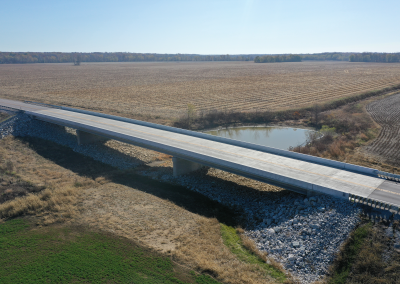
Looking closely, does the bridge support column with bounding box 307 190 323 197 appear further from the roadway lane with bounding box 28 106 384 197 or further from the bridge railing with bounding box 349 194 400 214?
the bridge railing with bounding box 349 194 400 214

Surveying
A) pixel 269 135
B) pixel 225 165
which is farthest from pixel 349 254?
pixel 269 135

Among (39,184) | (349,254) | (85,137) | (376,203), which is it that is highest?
(376,203)

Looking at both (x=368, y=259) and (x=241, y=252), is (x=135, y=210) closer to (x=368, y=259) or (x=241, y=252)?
(x=241, y=252)

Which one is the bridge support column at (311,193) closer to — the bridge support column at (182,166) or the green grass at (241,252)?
the green grass at (241,252)

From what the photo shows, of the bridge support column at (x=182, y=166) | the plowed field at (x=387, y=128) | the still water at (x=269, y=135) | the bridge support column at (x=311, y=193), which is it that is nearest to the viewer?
the bridge support column at (x=311, y=193)

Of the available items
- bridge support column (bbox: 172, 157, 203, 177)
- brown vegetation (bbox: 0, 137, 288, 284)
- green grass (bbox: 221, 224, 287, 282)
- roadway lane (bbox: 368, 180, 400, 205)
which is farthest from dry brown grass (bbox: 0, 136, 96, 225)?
roadway lane (bbox: 368, 180, 400, 205)

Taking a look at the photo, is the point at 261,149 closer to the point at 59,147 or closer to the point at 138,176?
the point at 138,176

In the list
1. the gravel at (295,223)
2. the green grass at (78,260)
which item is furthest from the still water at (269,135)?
the green grass at (78,260)
